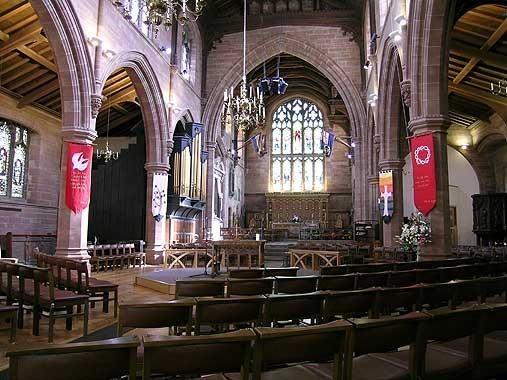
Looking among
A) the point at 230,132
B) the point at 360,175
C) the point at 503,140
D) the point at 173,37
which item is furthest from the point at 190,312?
the point at 230,132

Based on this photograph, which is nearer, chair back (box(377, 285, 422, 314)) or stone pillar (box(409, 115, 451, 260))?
chair back (box(377, 285, 422, 314))

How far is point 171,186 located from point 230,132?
1016cm

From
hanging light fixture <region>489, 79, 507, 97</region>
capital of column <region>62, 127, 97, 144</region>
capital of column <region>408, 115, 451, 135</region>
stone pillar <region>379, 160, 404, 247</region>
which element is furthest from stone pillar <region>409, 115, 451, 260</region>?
capital of column <region>62, 127, 97, 144</region>

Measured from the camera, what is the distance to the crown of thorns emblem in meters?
7.69

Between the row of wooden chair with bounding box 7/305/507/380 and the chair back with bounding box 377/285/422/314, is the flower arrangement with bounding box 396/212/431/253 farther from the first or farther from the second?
the row of wooden chair with bounding box 7/305/507/380

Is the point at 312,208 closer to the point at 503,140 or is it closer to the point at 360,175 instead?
the point at 360,175

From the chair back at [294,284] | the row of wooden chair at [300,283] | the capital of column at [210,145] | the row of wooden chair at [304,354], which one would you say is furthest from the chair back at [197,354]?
the capital of column at [210,145]

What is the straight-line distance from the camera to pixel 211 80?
17.6 m

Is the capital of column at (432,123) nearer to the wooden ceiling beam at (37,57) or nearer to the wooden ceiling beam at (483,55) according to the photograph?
the wooden ceiling beam at (483,55)

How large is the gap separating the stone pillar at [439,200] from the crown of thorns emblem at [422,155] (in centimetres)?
15

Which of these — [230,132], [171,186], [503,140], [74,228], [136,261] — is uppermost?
[230,132]

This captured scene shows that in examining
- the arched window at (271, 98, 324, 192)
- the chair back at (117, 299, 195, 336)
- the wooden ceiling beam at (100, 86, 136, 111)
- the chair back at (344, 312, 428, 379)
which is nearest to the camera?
the chair back at (344, 312, 428, 379)

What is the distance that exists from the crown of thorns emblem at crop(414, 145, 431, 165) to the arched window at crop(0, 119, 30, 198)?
10865 millimetres

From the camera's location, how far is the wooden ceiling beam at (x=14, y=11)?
901 cm
